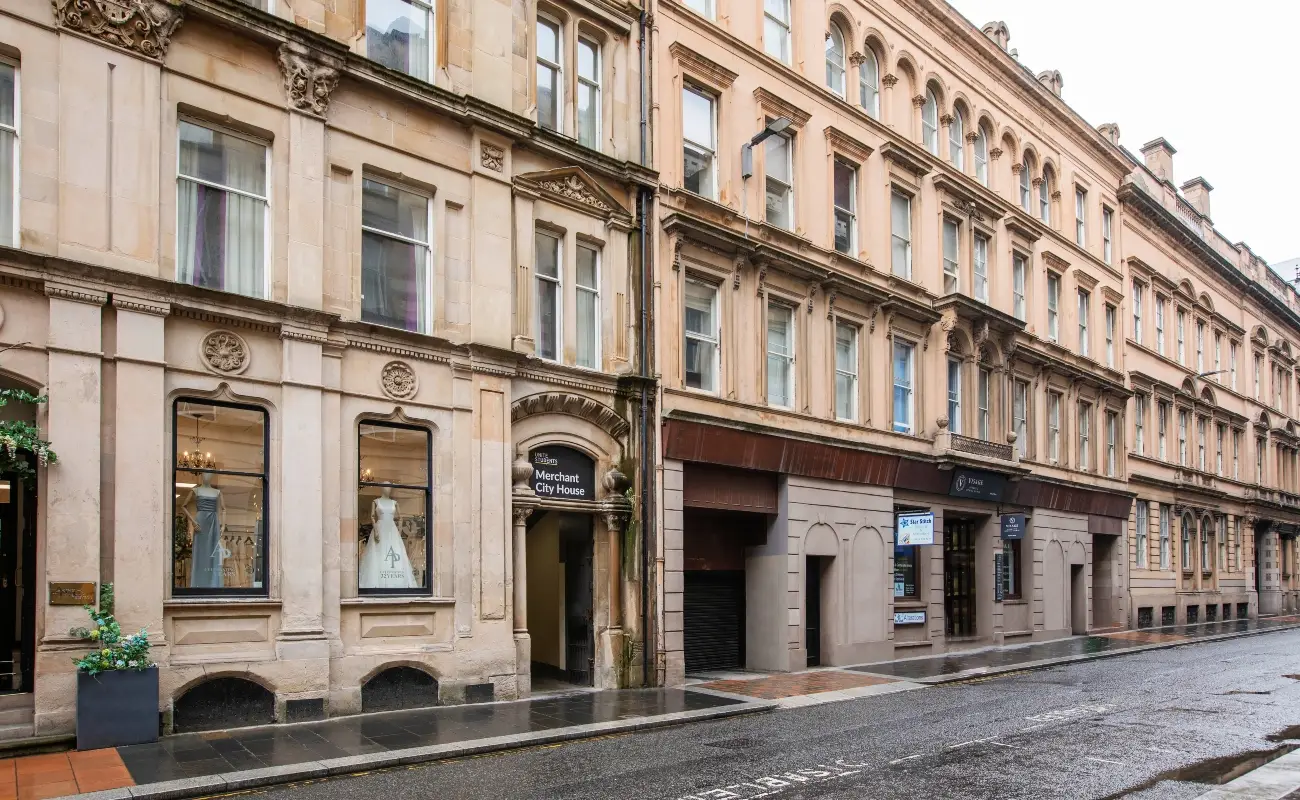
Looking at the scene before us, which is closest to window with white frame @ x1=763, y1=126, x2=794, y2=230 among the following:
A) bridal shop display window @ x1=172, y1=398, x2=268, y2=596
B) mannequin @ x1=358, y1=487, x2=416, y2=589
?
mannequin @ x1=358, y1=487, x2=416, y2=589

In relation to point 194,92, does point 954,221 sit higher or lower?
higher

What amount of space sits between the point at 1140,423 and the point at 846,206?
19.0 m

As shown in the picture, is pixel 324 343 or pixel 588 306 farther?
pixel 588 306

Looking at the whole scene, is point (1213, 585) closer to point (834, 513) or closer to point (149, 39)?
point (834, 513)

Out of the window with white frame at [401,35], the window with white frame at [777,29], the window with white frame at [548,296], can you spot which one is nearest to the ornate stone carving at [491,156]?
the window with white frame at [401,35]

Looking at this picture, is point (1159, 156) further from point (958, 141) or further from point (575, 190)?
point (575, 190)

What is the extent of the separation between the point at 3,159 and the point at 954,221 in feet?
73.8

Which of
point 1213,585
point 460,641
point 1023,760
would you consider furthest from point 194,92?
point 1213,585

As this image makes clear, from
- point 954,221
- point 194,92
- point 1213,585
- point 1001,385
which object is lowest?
point 1213,585

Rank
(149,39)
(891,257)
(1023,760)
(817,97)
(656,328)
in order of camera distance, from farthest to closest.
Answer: (891,257), (817,97), (656,328), (149,39), (1023,760)

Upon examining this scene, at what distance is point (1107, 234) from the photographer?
36.9 metres

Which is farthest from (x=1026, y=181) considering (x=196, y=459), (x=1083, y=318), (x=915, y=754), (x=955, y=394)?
(x=196, y=459)

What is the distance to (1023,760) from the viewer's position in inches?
461

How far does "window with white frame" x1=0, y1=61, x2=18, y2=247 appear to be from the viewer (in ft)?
38.8
